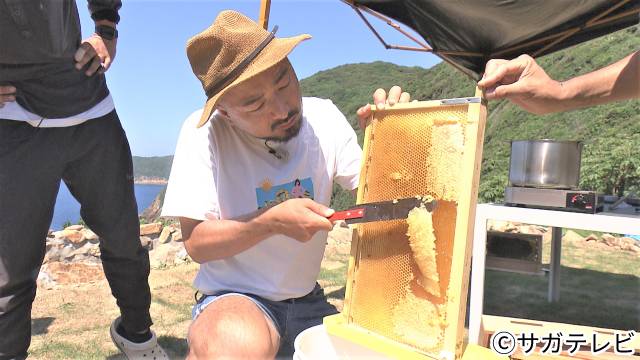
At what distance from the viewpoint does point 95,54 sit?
2.09m

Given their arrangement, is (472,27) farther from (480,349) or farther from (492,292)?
(480,349)

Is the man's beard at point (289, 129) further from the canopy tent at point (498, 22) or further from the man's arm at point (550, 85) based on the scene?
the canopy tent at point (498, 22)

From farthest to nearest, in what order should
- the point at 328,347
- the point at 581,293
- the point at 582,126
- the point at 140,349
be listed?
the point at 582,126
the point at 581,293
the point at 140,349
the point at 328,347

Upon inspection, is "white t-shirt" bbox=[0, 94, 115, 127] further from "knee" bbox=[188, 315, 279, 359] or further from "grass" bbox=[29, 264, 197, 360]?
"grass" bbox=[29, 264, 197, 360]

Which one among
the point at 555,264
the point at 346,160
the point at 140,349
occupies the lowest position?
the point at 140,349

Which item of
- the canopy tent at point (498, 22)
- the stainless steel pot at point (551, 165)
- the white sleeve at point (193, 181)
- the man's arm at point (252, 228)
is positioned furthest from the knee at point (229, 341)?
the canopy tent at point (498, 22)

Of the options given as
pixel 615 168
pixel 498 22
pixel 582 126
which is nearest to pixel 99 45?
pixel 498 22

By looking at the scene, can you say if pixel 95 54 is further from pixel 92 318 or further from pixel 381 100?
pixel 92 318

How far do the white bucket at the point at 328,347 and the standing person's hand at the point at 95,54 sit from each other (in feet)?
5.10

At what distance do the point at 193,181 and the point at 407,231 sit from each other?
77cm

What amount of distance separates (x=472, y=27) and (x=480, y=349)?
12.6 ft

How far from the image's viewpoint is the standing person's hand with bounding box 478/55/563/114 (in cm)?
129

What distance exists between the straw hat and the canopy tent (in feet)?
9.68

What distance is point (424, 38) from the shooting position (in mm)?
4848
